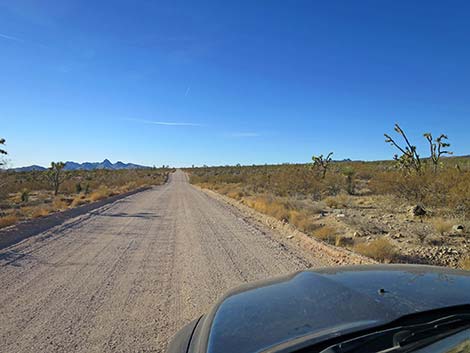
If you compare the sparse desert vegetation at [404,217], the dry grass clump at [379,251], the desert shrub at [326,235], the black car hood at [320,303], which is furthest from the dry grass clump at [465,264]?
the black car hood at [320,303]

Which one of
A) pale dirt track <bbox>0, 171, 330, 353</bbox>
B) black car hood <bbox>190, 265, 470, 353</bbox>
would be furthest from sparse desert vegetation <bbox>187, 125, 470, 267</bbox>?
black car hood <bbox>190, 265, 470, 353</bbox>

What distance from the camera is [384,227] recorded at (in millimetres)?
11508

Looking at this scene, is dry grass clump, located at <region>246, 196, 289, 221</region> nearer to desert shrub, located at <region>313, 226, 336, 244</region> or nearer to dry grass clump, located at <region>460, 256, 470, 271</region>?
desert shrub, located at <region>313, 226, 336, 244</region>

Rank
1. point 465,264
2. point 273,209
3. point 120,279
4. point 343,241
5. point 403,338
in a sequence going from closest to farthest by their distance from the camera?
point 403,338 < point 120,279 < point 465,264 < point 343,241 < point 273,209

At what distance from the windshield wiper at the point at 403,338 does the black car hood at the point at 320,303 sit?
2.8 inches

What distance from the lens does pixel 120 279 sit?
6477mm

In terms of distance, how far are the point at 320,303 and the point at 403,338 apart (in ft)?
1.76

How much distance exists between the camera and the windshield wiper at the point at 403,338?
5.38 ft

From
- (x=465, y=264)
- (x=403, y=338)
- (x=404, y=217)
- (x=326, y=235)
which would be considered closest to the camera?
(x=403, y=338)

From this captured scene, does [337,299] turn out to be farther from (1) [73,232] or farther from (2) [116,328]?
(1) [73,232]

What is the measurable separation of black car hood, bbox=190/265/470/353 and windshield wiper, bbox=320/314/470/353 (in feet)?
0.23

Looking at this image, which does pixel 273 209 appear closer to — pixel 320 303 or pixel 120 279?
pixel 120 279

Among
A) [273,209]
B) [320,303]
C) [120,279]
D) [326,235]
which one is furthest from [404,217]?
[320,303]

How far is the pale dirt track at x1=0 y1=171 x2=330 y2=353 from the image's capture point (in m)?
4.28
